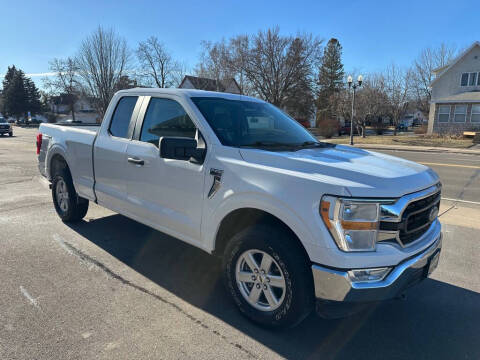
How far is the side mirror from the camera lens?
2.96 m

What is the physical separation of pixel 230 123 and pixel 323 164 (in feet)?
4.03

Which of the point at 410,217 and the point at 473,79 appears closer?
the point at 410,217

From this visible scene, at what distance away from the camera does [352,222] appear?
2.32 meters

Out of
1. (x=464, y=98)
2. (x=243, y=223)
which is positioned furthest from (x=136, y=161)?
(x=464, y=98)

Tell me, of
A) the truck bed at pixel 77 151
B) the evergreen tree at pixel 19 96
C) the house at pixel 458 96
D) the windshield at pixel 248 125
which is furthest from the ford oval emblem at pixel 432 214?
the evergreen tree at pixel 19 96

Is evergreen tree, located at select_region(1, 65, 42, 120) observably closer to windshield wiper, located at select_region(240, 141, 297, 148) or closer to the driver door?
the driver door

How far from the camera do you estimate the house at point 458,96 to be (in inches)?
1179

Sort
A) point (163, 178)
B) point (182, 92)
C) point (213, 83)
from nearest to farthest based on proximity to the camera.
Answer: point (163, 178) → point (182, 92) → point (213, 83)

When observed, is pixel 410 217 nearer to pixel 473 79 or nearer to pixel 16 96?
pixel 473 79

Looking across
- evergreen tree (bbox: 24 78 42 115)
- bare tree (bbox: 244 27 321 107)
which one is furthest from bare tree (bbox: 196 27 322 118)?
evergreen tree (bbox: 24 78 42 115)

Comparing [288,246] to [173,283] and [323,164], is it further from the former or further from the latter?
[173,283]

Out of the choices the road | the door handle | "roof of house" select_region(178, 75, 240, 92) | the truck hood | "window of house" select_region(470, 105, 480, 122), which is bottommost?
the road

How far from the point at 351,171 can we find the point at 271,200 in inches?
24.2

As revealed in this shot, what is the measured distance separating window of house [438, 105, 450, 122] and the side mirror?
34488mm
